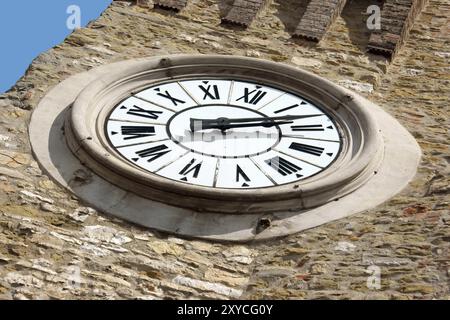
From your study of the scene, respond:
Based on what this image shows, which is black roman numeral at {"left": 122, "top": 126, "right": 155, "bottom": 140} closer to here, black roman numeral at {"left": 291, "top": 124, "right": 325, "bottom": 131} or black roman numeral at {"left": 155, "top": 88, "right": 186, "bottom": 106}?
black roman numeral at {"left": 155, "top": 88, "right": 186, "bottom": 106}

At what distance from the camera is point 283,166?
11.9 metres

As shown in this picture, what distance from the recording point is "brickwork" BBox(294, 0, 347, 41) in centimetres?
1465

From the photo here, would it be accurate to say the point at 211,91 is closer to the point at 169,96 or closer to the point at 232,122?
the point at 169,96

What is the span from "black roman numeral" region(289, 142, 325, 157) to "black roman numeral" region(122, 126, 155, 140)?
4.19ft

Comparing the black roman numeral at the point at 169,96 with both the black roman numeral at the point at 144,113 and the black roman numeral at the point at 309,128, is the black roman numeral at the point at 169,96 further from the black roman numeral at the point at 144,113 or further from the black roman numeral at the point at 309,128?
the black roman numeral at the point at 309,128

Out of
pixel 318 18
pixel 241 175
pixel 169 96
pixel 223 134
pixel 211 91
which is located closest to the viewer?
pixel 241 175

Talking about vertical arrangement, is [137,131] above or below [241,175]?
above

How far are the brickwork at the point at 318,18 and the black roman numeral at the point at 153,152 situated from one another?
10.3ft

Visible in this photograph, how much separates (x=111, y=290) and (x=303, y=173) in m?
2.45

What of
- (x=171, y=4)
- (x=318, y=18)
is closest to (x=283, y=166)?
(x=318, y=18)

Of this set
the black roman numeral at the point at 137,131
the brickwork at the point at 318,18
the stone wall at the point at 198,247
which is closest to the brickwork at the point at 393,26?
the brickwork at the point at 318,18

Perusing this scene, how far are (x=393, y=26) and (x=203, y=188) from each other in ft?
14.5

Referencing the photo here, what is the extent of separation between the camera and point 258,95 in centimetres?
1322
